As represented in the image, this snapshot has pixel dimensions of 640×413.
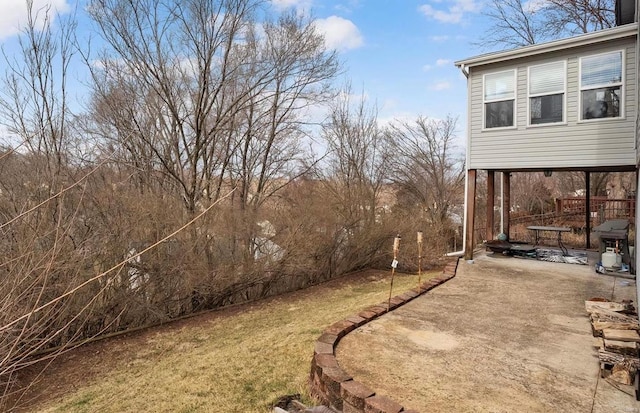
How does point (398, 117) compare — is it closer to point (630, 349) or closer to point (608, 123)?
point (608, 123)

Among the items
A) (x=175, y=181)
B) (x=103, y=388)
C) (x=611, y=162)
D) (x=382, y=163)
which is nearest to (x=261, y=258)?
(x=175, y=181)

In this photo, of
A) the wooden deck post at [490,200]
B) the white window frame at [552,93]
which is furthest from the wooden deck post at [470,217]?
the white window frame at [552,93]

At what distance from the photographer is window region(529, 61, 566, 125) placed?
7.34m

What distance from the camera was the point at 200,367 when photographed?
14.6 feet

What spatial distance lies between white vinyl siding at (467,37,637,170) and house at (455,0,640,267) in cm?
1

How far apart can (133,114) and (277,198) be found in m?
4.01

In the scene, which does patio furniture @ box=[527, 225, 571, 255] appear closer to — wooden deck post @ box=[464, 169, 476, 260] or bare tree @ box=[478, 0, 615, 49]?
wooden deck post @ box=[464, 169, 476, 260]

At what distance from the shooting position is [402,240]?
456 inches

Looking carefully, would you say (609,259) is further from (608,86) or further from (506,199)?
(506,199)

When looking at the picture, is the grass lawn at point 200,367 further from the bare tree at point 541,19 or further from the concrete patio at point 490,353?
the bare tree at point 541,19

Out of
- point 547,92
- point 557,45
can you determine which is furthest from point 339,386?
point 557,45

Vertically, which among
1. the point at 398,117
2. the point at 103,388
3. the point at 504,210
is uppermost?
the point at 398,117

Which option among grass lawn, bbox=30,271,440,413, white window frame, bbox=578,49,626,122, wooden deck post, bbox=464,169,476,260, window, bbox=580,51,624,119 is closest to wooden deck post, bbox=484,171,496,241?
wooden deck post, bbox=464,169,476,260

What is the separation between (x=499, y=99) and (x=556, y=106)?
1.06 metres
